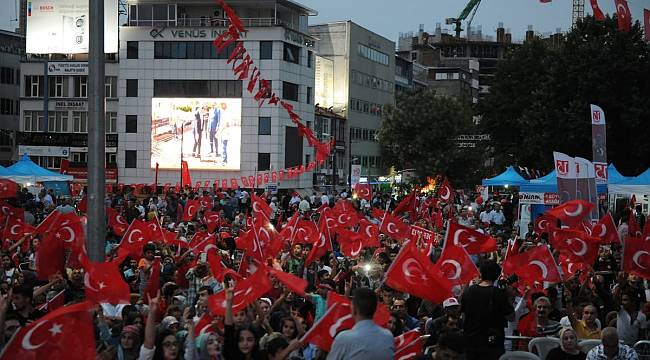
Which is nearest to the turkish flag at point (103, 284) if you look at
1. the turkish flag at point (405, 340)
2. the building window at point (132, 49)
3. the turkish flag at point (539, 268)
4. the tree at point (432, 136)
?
the turkish flag at point (405, 340)

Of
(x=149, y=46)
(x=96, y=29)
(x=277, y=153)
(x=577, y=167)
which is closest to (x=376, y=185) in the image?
(x=277, y=153)

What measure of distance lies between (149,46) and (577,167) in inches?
1886

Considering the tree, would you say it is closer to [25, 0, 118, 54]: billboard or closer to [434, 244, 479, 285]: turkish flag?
[25, 0, 118, 54]: billboard

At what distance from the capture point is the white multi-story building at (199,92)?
6656 cm

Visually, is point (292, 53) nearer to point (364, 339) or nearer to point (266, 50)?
point (266, 50)

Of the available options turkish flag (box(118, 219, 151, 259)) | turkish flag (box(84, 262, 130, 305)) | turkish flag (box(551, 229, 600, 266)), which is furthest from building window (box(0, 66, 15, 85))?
turkish flag (box(84, 262, 130, 305))

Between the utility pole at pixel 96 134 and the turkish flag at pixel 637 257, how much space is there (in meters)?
6.89

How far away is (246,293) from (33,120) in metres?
64.7

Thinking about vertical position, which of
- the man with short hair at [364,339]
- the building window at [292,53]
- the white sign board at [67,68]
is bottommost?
the man with short hair at [364,339]

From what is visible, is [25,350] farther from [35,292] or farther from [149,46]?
[149,46]

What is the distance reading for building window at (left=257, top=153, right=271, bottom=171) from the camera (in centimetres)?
6694

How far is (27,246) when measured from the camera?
17.8 m

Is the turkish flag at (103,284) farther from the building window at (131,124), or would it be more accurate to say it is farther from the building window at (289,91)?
the building window at (131,124)

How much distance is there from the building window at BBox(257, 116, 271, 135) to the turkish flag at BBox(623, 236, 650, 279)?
53.5 metres
